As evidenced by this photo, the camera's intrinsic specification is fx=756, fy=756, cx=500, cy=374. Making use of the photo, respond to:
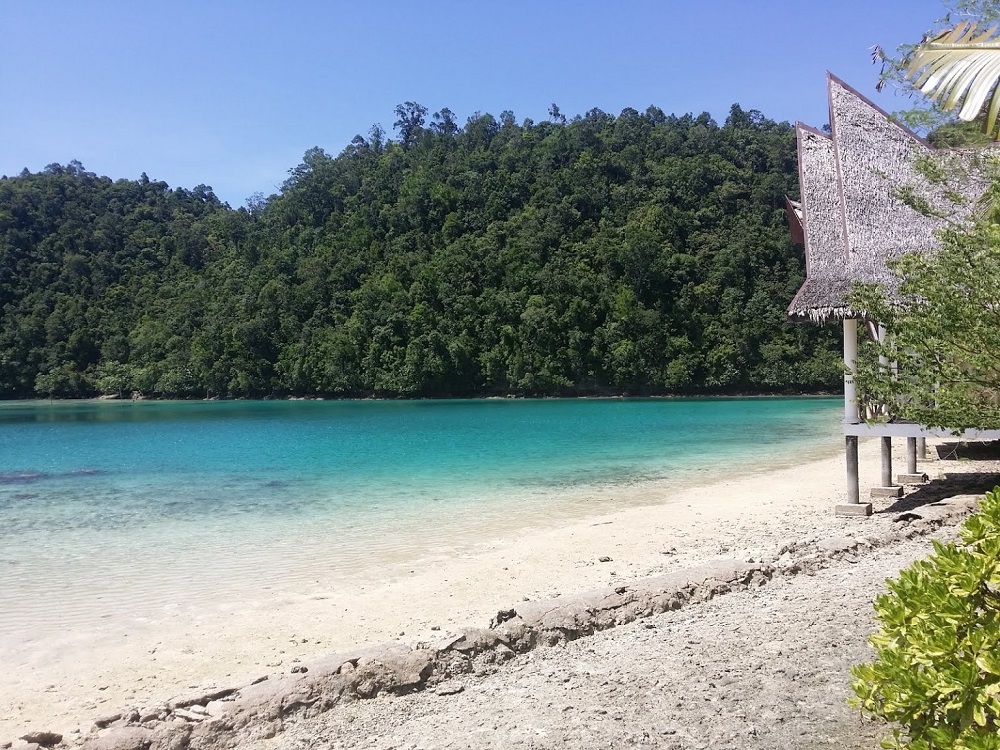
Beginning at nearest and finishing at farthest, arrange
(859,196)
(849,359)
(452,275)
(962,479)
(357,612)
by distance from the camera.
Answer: (357,612)
(849,359)
(859,196)
(962,479)
(452,275)

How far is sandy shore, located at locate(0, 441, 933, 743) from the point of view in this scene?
13.9ft

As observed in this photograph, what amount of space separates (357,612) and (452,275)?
49.6 m

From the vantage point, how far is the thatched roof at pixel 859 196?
7.43m

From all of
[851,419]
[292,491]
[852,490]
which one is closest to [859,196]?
[851,419]

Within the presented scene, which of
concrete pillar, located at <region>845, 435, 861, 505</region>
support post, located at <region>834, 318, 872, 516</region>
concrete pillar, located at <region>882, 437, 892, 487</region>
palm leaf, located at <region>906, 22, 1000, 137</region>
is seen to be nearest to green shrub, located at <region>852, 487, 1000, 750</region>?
palm leaf, located at <region>906, 22, 1000, 137</region>

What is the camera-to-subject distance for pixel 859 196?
893 centimetres

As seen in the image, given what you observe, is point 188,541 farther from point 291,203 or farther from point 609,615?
point 291,203

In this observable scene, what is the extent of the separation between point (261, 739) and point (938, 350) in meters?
4.54

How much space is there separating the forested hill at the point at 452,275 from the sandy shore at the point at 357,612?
123ft

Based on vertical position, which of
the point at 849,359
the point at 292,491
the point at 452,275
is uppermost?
the point at 452,275

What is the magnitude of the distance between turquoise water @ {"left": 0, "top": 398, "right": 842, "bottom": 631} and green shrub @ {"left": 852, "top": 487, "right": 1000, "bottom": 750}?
540 cm

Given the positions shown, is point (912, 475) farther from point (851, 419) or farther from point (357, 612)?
point (357, 612)

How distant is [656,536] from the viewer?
25.1 feet

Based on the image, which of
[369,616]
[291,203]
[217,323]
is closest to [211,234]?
[291,203]
